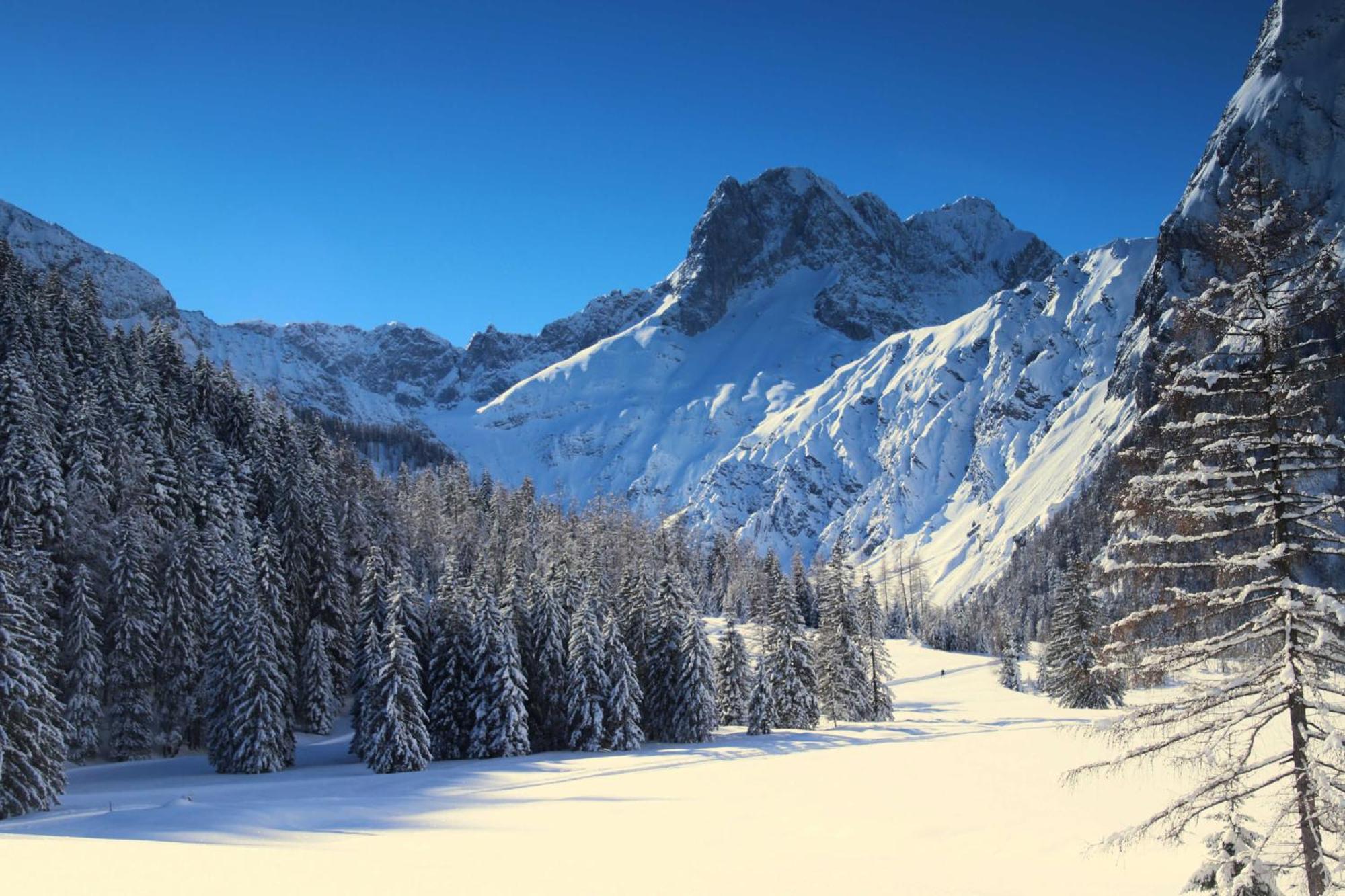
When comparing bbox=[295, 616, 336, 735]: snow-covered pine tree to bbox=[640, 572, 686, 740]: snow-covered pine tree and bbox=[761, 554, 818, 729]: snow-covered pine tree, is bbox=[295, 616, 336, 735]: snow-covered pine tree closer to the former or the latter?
bbox=[640, 572, 686, 740]: snow-covered pine tree

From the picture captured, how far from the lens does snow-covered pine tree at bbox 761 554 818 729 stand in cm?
4997

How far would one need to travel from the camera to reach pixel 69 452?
4759cm

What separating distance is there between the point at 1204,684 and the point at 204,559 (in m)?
51.0

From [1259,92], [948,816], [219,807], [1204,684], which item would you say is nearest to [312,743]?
[219,807]

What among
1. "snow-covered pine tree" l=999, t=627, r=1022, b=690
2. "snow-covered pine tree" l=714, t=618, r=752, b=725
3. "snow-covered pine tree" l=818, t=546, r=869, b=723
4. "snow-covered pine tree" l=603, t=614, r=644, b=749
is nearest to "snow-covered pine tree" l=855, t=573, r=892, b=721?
"snow-covered pine tree" l=818, t=546, r=869, b=723

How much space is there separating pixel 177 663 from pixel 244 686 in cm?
741

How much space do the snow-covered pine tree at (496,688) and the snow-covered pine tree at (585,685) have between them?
2782 millimetres

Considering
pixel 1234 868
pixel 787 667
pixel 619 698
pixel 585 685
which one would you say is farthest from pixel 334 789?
pixel 1234 868

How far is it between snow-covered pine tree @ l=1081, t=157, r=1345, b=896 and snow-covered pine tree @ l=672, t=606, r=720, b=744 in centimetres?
3762

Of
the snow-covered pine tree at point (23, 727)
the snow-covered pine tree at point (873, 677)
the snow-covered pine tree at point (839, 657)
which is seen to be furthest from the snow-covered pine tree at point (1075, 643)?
the snow-covered pine tree at point (23, 727)

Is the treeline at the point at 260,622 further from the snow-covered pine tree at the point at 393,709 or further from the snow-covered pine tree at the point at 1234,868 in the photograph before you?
the snow-covered pine tree at the point at 1234,868

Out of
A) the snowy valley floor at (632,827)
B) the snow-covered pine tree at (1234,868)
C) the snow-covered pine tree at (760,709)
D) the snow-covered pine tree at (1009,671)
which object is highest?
the snow-covered pine tree at (1234,868)

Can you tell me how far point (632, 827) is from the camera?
19141mm

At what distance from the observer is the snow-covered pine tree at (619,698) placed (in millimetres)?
44625
